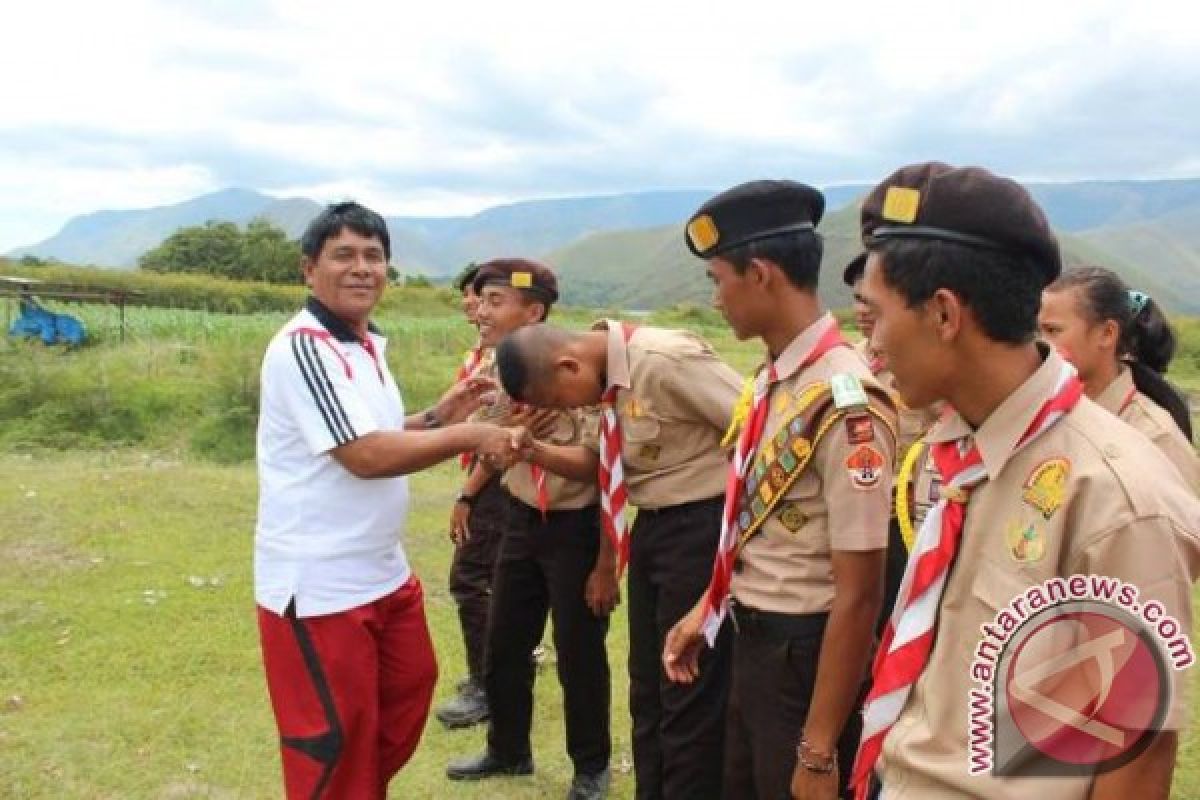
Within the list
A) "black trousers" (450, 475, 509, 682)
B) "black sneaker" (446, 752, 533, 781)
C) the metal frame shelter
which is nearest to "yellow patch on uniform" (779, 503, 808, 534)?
"black sneaker" (446, 752, 533, 781)

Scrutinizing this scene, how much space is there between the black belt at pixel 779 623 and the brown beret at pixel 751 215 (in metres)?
0.89

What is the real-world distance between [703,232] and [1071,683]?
1.39 metres

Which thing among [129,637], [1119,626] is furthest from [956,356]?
[129,637]

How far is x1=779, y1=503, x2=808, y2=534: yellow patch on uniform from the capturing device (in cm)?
226

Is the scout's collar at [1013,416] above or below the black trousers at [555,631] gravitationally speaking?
above

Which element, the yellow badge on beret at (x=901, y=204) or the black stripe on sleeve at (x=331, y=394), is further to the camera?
the black stripe on sleeve at (x=331, y=394)

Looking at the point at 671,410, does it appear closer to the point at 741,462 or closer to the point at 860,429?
the point at 741,462

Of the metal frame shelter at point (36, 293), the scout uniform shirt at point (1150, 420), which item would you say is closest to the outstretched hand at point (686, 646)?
the scout uniform shirt at point (1150, 420)

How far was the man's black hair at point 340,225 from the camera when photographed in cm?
302

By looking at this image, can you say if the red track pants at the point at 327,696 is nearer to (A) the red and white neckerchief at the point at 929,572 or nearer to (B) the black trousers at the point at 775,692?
(B) the black trousers at the point at 775,692

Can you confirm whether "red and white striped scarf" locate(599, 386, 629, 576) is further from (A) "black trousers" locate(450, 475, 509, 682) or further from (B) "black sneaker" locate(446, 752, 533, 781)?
(A) "black trousers" locate(450, 475, 509, 682)

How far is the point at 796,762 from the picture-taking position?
2230 millimetres

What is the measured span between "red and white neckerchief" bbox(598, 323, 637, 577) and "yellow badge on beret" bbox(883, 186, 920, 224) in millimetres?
1579

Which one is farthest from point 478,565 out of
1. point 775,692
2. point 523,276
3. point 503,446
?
point 775,692
